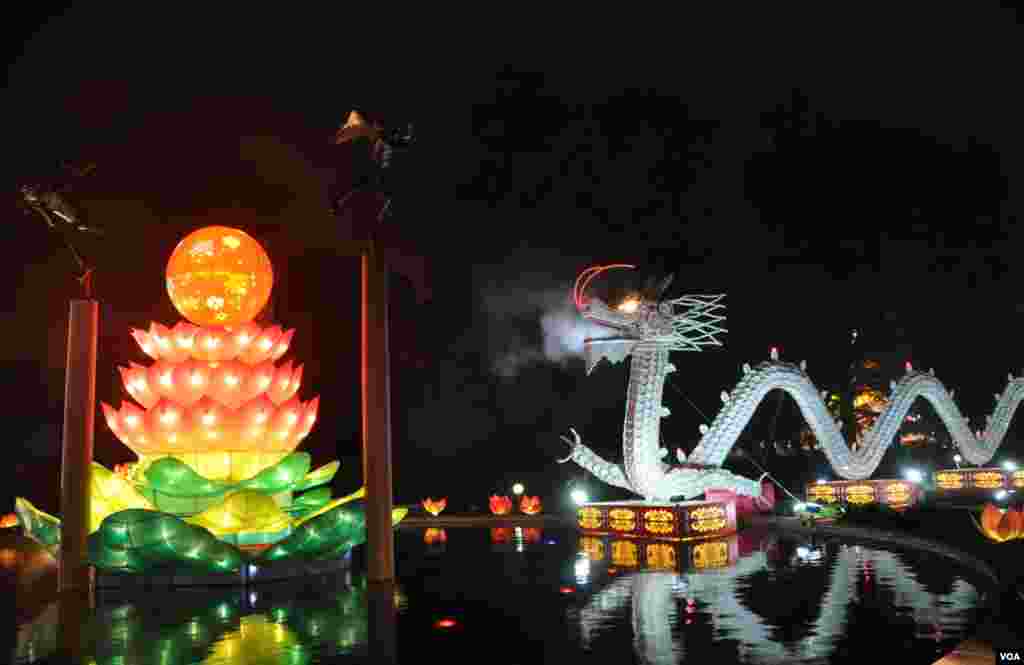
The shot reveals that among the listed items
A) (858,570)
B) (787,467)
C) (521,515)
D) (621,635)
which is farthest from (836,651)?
(787,467)

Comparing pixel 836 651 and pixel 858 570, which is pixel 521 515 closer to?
pixel 858 570

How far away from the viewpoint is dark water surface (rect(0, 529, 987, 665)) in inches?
277

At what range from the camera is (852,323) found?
93.8 ft

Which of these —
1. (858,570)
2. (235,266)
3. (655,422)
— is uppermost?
(235,266)

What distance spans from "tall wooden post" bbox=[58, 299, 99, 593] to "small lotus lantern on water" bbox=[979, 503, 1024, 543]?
12258 mm

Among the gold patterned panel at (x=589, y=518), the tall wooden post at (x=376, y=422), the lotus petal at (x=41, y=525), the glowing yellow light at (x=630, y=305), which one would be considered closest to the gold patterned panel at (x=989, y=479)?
the gold patterned panel at (x=589, y=518)

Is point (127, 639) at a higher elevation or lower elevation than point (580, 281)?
lower

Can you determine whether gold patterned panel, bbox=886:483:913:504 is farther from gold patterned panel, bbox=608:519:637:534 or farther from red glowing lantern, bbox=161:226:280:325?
red glowing lantern, bbox=161:226:280:325

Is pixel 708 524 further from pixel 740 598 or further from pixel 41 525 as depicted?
pixel 41 525

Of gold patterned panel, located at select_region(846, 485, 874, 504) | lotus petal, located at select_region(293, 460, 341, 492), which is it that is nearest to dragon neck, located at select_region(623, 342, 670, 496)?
lotus petal, located at select_region(293, 460, 341, 492)

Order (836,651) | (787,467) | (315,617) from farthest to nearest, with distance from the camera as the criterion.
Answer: (787,467)
(315,617)
(836,651)

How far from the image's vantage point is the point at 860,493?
856 inches

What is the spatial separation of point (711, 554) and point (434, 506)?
463 inches

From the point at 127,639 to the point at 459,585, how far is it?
174 inches
